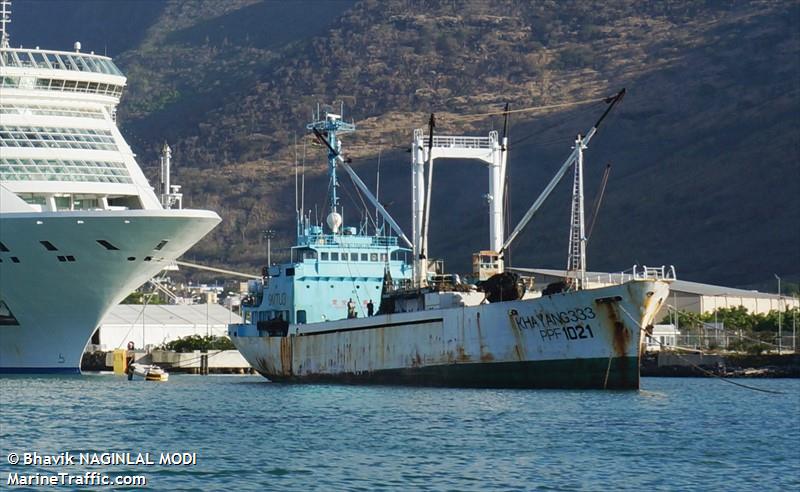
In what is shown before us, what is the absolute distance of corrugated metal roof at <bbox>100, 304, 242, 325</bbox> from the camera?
95.2 metres

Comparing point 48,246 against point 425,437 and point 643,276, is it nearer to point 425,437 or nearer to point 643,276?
point 643,276

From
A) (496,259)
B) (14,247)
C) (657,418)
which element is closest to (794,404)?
(657,418)

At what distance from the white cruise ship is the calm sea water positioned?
6.00m

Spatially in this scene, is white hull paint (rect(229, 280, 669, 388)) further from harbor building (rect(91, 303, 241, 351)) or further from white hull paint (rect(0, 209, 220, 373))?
harbor building (rect(91, 303, 241, 351))

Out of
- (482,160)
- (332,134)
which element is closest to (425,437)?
(482,160)

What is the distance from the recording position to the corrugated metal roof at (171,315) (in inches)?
3748

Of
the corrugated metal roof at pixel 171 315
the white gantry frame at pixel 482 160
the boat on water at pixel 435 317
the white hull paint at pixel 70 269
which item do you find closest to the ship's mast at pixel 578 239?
the boat on water at pixel 435 317

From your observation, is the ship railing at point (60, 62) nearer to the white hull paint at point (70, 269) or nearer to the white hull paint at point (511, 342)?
the white hull paint at point (70, 269)

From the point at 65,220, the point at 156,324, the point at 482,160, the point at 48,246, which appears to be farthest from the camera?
the point at 156,324

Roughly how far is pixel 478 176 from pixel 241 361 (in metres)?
99.8

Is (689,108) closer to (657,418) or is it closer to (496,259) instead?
(496,259)

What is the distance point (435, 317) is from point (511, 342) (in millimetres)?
3479

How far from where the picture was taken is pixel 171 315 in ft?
326

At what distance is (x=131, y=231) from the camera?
56.2 meters
